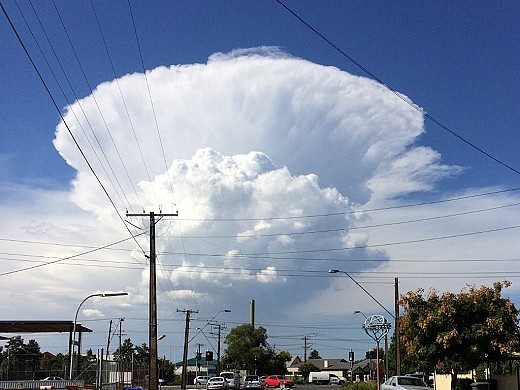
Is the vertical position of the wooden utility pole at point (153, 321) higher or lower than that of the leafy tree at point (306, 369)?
higher

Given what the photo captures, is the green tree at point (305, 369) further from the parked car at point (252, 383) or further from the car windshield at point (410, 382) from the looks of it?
the car windshield at point (410, 382)

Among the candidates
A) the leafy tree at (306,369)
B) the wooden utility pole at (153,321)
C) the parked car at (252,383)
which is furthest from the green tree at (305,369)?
the wooden utility pole at (153,321)

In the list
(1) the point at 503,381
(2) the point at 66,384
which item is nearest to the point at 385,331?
(1) the point at 503,381

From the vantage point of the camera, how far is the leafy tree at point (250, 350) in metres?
116

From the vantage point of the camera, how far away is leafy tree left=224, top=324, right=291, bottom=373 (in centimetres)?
11550

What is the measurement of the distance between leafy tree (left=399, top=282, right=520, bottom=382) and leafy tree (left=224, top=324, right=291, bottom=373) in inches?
3142

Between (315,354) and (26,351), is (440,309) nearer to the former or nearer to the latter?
(26,351)

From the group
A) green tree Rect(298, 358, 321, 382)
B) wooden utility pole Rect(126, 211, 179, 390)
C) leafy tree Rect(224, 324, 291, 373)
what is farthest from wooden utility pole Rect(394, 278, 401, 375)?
green tree Rect(298, 358, 321, 382)

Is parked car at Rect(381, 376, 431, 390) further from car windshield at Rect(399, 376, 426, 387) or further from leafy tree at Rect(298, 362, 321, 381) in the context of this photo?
leafy tree at Rect(298, 362, 321, 381)

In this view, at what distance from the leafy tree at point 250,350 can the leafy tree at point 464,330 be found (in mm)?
79800

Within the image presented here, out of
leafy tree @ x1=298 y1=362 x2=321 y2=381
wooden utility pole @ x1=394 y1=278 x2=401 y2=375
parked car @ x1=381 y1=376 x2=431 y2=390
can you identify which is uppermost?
wooden utility pole @ x1=394 y1=278 x2=401 y2=375

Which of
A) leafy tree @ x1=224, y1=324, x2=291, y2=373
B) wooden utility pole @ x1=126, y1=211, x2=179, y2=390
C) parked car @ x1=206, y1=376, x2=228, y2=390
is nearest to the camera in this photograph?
wooden utility pole @ x1=126, y1=211, x2=179, y2=390

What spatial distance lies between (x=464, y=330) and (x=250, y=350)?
82358mm

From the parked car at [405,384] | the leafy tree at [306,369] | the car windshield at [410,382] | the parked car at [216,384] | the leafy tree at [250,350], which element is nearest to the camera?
the parked car at [405,384]
